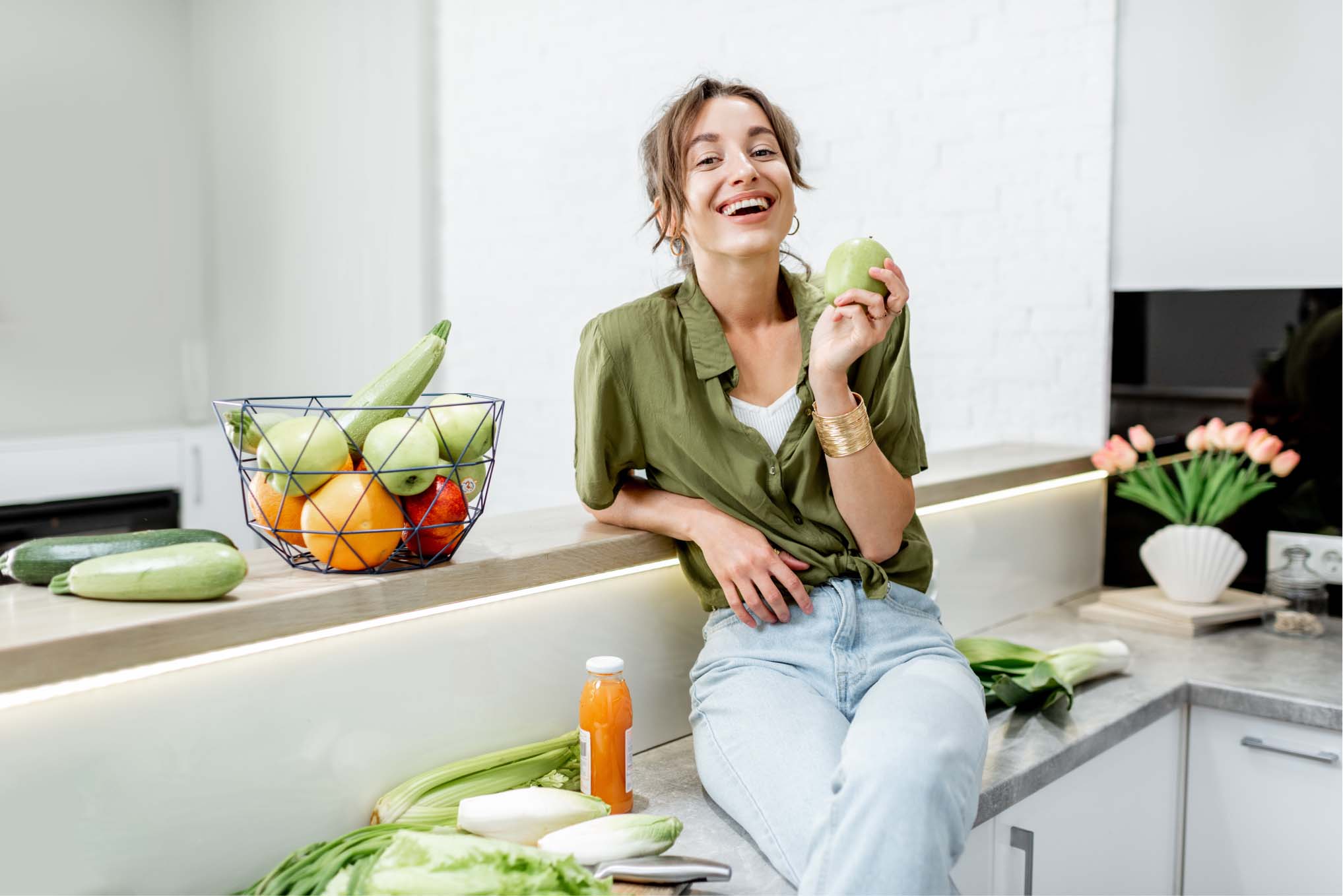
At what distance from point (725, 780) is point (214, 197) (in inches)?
152

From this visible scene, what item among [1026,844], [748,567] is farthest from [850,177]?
[1026,844]

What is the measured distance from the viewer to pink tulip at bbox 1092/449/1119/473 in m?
2.41

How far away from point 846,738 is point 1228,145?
5.80ft

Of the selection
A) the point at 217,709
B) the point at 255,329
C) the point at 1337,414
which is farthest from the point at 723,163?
the point at 255,329

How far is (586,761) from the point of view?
1395mm

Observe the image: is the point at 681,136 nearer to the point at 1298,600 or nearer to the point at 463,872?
the point at 463,872

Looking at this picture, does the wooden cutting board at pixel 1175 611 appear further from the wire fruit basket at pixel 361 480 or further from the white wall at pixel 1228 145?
the wire fruit basket at pixel 361 480

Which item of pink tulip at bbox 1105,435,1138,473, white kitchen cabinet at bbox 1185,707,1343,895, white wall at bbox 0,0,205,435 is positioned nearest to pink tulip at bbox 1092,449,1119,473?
pink tulip at bbox 1105,435,1138,473

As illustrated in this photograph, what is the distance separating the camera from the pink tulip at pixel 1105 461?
2.41 meters

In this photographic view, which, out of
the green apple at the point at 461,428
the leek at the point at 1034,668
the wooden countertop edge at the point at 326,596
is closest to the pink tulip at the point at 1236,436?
the leek at the point at 1034,668

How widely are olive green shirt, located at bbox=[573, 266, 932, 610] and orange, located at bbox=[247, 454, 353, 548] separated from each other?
0.40 m

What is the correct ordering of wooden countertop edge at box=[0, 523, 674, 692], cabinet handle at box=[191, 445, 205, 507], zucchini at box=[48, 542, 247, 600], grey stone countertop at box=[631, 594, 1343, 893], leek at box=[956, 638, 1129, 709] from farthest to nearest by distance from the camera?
cabinet handle at box=[191, 445, 205, 507]
leek at box=[956, 638, 1129, 709]
grey stone countertop at box=[631, 594, 1343, 893]
zucchini at box=[48, 542, 247, 600]
wooden countertop edge at box=[0, 523, 674, 692]

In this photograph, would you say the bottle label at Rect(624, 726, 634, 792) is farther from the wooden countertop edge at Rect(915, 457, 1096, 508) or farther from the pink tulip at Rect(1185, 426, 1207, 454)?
the pink tulip at Rect(1185, 426, 1207, 454)

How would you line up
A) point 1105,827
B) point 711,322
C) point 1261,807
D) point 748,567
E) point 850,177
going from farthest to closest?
point 850,177, point 1261,807, point 1105,827, point 711,322, point 748,567
